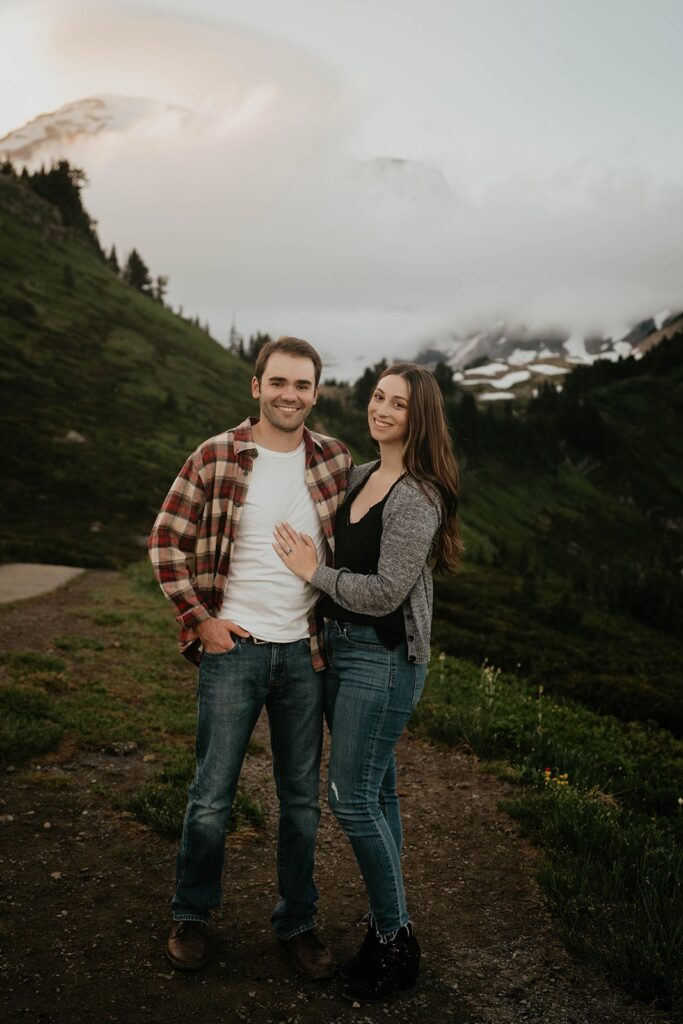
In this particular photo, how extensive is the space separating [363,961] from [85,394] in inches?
2272

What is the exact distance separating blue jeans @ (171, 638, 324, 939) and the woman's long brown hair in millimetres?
1058

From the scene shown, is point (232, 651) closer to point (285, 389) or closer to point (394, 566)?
point (394, 566)

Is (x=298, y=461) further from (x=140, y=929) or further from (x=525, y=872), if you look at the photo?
(x=525, y=872)

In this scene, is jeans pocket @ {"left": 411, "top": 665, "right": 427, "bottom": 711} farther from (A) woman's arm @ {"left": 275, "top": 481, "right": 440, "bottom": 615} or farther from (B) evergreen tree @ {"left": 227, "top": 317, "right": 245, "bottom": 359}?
(B) evergreen tree @ {"left": 227, "top": 317, "right": 245, "bottom": 359}

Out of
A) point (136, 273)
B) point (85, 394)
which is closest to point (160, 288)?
point (136, 273)

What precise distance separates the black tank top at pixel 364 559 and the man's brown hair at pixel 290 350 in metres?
0.92

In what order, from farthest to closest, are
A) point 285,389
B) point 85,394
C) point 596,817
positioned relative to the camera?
point 85,394 < point 596,817 < point 285,389

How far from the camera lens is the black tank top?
3938 millimetres

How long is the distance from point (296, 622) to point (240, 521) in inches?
26.2

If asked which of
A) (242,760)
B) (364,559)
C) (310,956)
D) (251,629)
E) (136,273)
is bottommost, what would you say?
(310,956)

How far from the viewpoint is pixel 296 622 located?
418cm

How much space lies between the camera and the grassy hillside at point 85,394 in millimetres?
30547

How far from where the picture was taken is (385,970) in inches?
156

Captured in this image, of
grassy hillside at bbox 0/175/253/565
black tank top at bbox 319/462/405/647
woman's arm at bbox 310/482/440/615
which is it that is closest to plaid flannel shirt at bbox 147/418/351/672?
black tank top at bbox 319/462/405/647
